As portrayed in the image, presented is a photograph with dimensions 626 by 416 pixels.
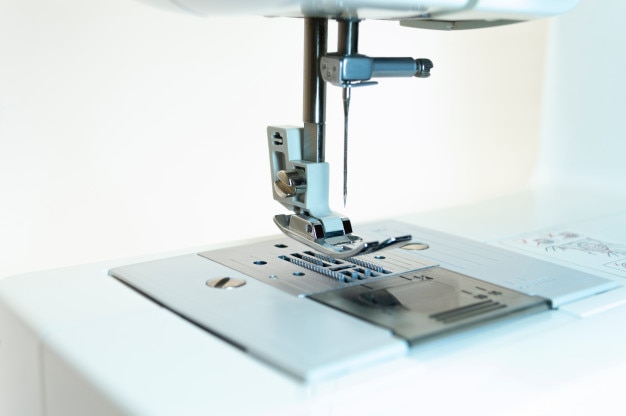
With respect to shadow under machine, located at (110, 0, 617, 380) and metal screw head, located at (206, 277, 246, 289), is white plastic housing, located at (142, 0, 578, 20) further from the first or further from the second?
metal screw head, located at (206, 277, 246, 289)

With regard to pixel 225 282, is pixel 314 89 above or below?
above

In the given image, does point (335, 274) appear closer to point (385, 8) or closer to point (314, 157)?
point (314, 157)

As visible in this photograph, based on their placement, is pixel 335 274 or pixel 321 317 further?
pixel 335 274

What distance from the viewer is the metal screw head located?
98cm

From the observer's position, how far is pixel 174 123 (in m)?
1.73

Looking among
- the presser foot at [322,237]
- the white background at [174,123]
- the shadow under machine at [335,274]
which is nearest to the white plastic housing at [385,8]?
the shadow under machine at [335,274]

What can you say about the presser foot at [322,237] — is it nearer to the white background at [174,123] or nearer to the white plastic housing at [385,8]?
the white plastic housing at [385,8]

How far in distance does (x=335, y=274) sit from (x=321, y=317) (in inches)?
6.0

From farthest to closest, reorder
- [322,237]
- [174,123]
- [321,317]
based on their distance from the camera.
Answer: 1. [174,123]
2. [322,237]
3. [321,317]

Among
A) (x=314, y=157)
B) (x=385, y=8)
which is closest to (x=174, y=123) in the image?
(x=314, y=157)

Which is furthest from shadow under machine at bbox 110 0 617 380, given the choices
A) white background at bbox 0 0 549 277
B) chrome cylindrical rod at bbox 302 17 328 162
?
white background at bbox 0 0 549 277

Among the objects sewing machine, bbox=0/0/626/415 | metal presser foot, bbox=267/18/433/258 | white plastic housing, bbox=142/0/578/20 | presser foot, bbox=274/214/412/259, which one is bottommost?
sewing machine, bbox=0/0/626/415

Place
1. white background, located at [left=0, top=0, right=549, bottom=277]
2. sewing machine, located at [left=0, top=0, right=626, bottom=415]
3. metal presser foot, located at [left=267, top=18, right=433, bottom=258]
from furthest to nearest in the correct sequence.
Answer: white background, located at [left=0, top=0, right=549, bottom=277] < metal presser foot, located at [left=267, top=18, right=433, bottom=258] < sewing machine, located at [left=0, top=0, right=626, bottom=415]

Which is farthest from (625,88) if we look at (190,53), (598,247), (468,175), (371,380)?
(371,380)
